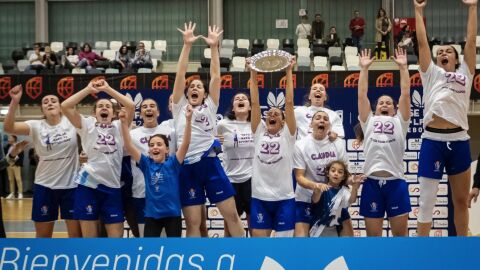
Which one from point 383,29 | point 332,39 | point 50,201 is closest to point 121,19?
point 332,39

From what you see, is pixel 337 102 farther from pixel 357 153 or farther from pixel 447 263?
pixel 447 263

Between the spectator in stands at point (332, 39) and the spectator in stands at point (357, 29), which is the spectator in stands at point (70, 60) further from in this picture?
the spectator in stands at point (357, 29)

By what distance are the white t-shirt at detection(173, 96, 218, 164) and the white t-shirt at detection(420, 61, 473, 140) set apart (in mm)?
2048

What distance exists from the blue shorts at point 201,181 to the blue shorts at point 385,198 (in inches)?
52.5

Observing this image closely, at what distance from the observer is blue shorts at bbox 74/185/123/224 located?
723cm

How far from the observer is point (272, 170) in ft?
24.0

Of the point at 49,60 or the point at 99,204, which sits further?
the point at 49,60

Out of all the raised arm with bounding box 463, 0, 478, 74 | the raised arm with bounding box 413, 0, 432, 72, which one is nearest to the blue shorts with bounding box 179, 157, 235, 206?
the raised arm with bounding box 413, 0, 432, 72

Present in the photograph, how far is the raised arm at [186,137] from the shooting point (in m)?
7.00

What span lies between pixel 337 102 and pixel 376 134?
2251mm

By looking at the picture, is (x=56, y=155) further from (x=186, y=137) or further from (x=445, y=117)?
(x=445, y=117)

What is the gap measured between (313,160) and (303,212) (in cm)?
50

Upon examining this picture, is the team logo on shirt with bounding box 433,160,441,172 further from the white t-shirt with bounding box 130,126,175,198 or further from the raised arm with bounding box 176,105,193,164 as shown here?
the white t-shirt with bounding box 130,126,175,198

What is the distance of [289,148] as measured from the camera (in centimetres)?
744
